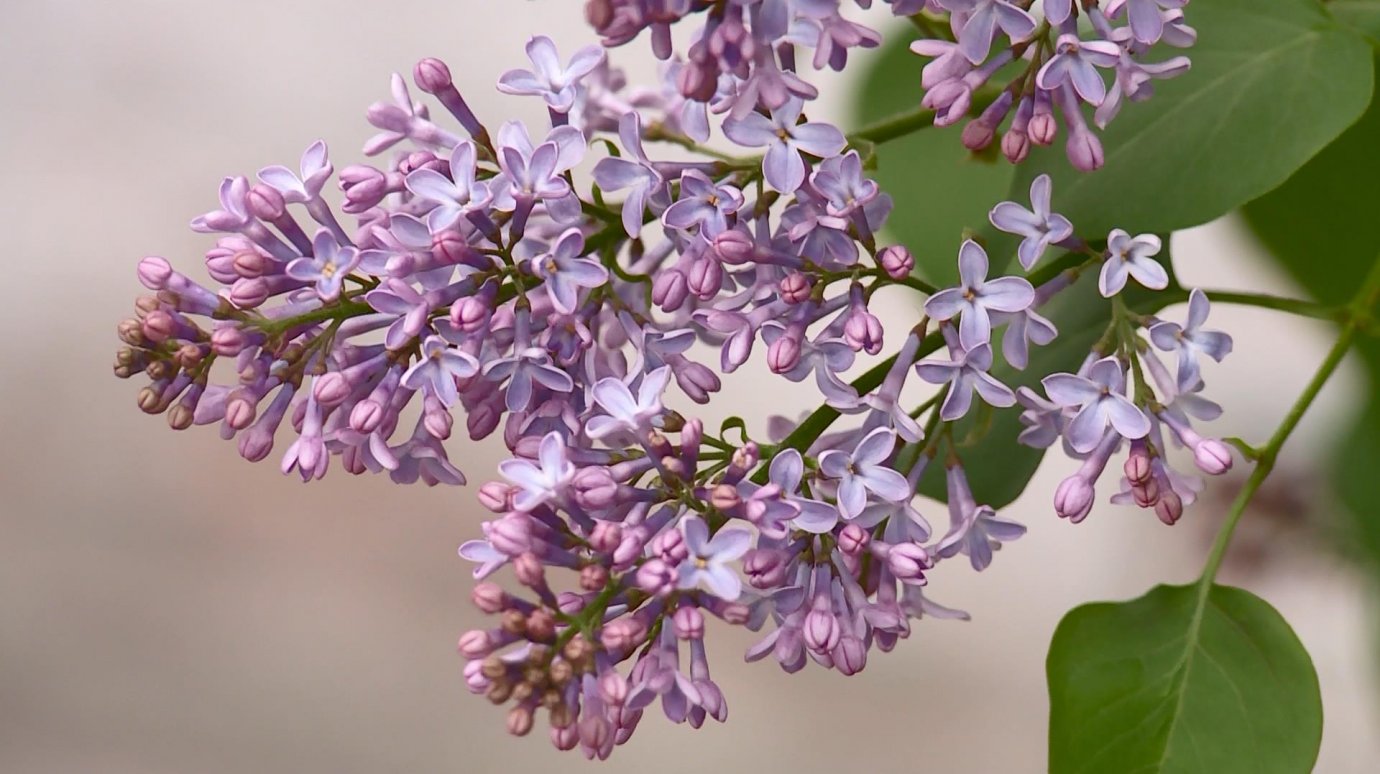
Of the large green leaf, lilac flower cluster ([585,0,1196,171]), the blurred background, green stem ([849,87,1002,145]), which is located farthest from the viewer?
the blurred background

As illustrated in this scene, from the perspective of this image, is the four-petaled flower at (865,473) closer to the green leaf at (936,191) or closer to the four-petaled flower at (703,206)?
the four-petaled flower at (703,206)

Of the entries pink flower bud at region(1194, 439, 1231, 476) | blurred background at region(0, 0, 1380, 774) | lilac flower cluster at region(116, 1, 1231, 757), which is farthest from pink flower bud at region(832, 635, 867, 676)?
blurred background at region(0, 0, 1380, 774)

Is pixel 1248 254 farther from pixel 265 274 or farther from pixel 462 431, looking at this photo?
pixel 462 431

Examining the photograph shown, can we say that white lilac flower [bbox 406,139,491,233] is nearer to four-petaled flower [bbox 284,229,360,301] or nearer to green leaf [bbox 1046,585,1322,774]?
four-petaled flower [bbox 284,229,360,301]

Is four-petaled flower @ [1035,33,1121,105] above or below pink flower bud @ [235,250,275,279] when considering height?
below

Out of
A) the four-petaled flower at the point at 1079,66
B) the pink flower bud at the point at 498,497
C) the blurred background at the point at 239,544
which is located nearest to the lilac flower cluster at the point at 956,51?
the four-petaled flower at the point at 1079,66

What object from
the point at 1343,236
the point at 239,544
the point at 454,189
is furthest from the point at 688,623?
the point at 239,544

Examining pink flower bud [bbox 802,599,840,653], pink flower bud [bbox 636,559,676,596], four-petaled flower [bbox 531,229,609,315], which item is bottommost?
pink flower bud [bbox 802,599,840,653]

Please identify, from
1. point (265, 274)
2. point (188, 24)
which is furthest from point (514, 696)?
point (188, 24)
